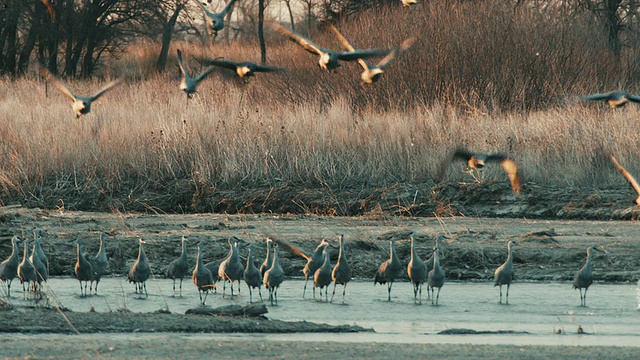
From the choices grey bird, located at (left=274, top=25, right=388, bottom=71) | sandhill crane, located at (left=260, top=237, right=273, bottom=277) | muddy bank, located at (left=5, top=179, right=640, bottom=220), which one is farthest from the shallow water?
muddy bank, located at (left=5, top=179, right=640, bottom=220)

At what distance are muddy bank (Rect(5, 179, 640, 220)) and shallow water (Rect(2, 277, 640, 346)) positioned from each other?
5.38 metres

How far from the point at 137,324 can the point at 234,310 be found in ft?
3.61

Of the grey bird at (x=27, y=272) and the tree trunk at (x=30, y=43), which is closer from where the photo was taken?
the grey bird at (x=27, y=272)

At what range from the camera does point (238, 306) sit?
9.73m

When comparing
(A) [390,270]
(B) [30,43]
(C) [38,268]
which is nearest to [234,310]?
(A) [390,270]

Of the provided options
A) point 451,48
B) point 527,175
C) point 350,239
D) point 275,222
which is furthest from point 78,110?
point 451,48

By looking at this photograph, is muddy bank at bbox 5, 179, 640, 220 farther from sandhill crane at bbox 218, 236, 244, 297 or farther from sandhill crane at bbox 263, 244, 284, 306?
sandhill crane at bbox 263, 244, 284, 306

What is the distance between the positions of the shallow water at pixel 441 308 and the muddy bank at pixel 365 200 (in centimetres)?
538

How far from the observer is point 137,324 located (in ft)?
28.7

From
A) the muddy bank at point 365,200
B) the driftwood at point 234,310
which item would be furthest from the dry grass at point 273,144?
the driftwood at point 234,310

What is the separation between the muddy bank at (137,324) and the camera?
8578mm

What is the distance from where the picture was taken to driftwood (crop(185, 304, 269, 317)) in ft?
30.8

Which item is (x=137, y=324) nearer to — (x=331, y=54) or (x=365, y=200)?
(x=331, y=54)

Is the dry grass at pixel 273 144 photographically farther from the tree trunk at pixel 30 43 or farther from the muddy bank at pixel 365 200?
the tree trunk at pixel 30 43
